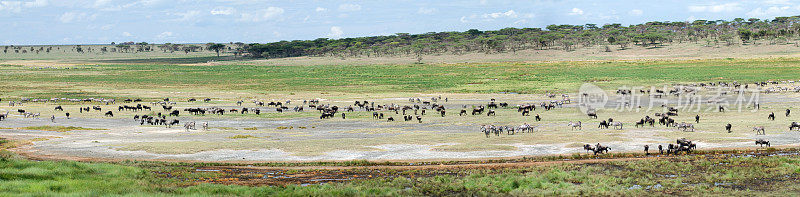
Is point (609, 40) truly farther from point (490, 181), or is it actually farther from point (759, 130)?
point (490, 181)

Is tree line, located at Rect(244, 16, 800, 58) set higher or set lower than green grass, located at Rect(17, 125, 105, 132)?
higher

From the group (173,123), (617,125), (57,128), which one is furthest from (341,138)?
(57,128)

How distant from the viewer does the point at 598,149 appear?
29.7 meters

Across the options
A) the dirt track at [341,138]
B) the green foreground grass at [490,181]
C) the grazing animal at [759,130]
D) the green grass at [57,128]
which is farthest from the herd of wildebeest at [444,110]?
the green foreground grass at [490,181]

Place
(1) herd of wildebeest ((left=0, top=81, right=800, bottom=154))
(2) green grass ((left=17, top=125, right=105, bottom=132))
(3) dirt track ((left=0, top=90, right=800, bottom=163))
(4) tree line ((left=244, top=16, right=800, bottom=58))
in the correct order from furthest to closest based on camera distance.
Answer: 1. (4) tree line ((left=244, top=16, right=800, bottom=58))
2. (2) green grass ((left=17, top=125, right=105, bottom=132))
3. (1) herd of wildebeest ((left=0, top=81, right=800, bottom=154))
4. (3) dirt track ((left=0, top=90, right=800, bottom=163))

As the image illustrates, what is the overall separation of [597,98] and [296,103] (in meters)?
27.9

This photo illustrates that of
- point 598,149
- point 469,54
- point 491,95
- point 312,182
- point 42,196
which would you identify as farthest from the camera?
point 469,54

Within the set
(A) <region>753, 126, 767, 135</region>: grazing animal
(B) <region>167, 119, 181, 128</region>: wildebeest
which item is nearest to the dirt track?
(A) <region>753, 126, 767, 135</region>: grazing animal

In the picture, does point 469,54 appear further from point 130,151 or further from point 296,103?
point 130,151

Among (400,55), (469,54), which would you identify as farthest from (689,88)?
(400,55)

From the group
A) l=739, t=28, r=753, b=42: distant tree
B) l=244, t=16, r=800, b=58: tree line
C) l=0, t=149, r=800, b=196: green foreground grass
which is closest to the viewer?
l=0, t=149, r=800, b=196: green foreground grass

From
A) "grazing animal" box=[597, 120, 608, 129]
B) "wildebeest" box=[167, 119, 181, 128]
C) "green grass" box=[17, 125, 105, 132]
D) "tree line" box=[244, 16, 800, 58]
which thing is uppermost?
"tree line" box=[244, 16, 800, 58]

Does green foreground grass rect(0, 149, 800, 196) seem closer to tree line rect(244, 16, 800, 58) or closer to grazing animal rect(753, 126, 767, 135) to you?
grazing animal rect(753, 126, 767, 135)

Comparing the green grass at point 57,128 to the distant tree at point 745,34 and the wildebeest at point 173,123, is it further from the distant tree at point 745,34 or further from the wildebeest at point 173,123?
the distant tree at point 745,34
